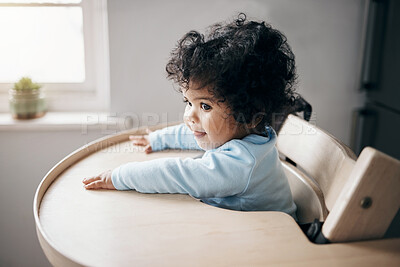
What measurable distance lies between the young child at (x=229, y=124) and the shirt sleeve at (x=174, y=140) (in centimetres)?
15

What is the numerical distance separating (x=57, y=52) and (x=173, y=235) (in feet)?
4.04

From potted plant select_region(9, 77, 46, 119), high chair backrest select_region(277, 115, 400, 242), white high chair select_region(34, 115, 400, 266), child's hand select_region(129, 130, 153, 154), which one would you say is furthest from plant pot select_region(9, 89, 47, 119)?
high chair backrest select_region(277, 115, 400, 242)

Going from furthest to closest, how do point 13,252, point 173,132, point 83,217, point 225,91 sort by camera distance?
point 13,252, point 173,132, point 225,91, point 83,217

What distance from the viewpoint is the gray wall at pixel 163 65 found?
55.5 inches

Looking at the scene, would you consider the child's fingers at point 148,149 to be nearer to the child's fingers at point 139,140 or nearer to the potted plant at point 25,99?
the child's fingers at point 139,140

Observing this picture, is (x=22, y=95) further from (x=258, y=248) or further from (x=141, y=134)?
(x=258, y=248)

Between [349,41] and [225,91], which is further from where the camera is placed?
[349,41]

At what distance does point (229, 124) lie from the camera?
859 mm

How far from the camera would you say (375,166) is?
54cm

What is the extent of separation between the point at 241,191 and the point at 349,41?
0.94 metres

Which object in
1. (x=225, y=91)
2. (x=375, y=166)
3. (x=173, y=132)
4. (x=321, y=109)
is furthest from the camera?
(x=321, y=109)

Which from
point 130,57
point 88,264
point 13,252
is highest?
point 130,57

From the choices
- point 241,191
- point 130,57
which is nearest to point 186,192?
point 241,191

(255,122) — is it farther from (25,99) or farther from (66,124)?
(25,99)
